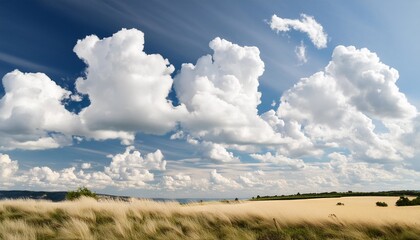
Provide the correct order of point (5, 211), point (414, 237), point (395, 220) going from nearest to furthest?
point (414, 237), point (395, 220), point (5, 211)

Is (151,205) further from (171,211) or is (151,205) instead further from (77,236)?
(77,236)

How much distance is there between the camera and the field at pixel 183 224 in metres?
12.3

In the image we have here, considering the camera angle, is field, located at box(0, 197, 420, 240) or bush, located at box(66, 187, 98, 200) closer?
field, located at box(0, 197, 420, 240)

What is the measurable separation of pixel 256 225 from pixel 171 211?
4549mm

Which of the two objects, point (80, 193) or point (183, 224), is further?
point (80, 193)

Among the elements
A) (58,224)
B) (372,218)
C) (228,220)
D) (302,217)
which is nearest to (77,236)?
(58,224)

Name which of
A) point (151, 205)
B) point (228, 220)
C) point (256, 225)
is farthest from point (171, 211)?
point (256, 225)

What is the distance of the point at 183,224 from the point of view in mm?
14336

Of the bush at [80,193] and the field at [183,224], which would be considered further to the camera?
the bush at [80,193]

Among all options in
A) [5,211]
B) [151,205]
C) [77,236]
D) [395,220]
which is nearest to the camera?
[77,236]

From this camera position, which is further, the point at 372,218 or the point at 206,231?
the point at 372,218

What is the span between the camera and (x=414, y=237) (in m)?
12.8

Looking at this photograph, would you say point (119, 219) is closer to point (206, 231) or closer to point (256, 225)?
point (206, 231)

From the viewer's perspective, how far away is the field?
12336 millimetres
